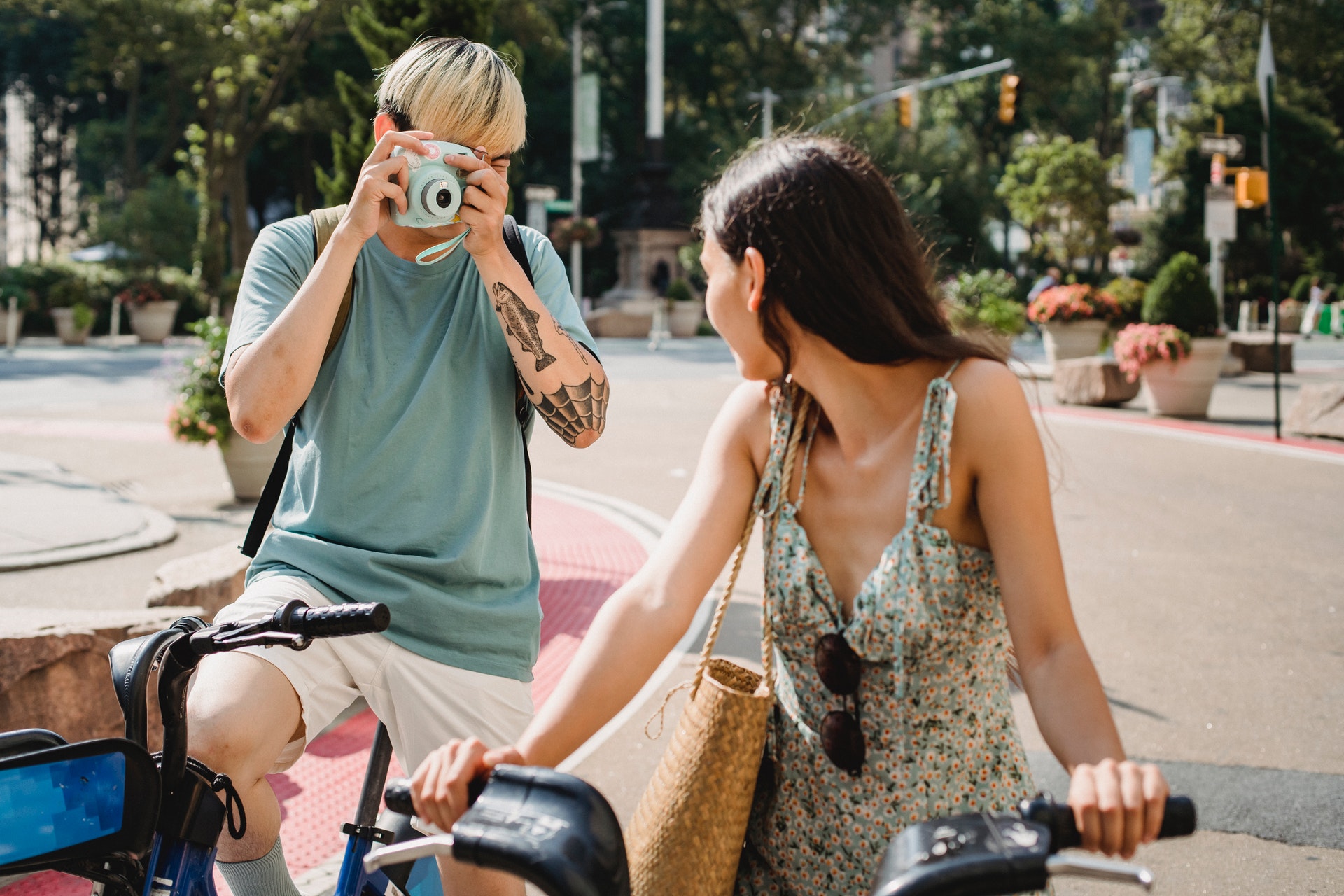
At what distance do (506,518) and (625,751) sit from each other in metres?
2.48

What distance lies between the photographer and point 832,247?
1.64 m

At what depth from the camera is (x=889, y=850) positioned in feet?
3.85

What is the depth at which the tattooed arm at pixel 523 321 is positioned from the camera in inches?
85.4

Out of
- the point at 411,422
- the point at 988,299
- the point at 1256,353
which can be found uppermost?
the point at 988,299

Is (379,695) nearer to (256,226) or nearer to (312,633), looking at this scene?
(312,633)

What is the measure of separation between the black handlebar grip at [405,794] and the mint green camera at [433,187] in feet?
3.58

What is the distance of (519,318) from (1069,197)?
37173 mm

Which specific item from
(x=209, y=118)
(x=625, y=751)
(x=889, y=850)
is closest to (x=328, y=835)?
(x=625, y=751)

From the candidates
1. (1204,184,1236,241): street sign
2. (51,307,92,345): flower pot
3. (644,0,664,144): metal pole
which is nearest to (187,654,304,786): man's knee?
(1204,184,1236,241): street sign

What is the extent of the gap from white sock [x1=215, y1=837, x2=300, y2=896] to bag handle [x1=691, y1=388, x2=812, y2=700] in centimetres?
92

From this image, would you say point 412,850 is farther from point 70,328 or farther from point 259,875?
point 70,328

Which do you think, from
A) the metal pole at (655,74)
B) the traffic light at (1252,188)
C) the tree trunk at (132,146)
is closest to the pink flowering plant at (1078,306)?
the traffic light at (1252,188)

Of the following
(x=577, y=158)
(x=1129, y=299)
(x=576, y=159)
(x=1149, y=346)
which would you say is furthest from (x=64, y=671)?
(x=576, y=159)

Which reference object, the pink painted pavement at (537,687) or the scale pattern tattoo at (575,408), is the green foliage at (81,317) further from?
the scale pattern tattoo at (575,408)
